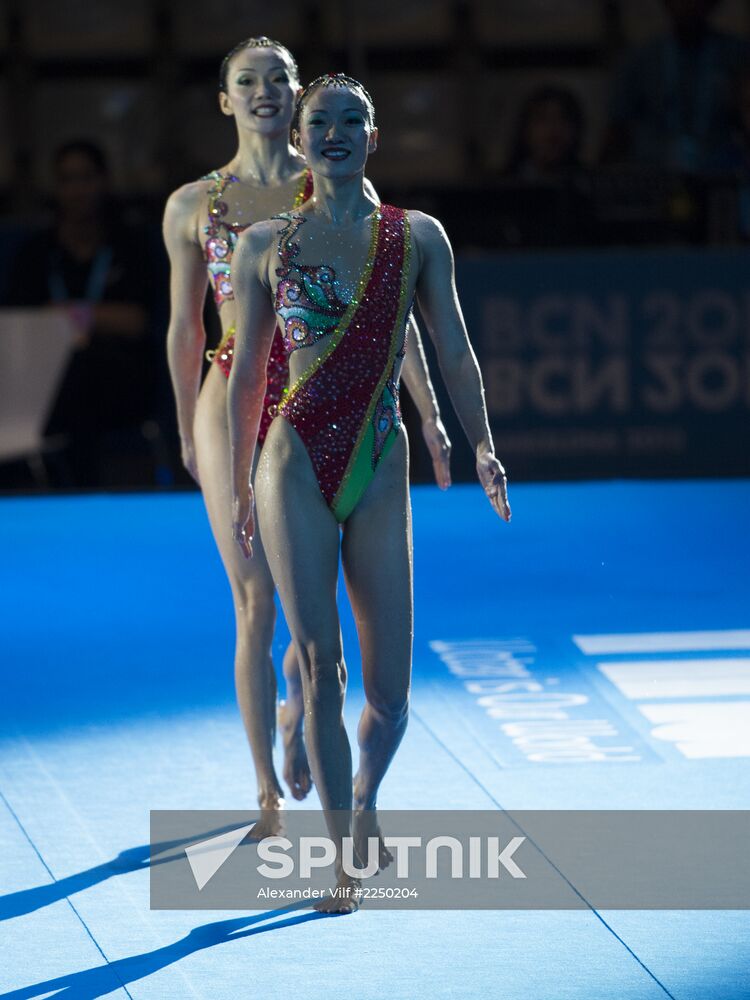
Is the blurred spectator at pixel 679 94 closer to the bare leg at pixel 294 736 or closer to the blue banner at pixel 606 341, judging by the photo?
the blue banner at pixel 606 341

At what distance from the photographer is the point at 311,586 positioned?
13.9ft

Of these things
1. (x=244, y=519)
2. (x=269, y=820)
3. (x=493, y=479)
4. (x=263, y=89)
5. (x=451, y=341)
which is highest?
(x=263, y=89)

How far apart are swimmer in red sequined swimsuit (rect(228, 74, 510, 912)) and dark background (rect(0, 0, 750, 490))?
564cm

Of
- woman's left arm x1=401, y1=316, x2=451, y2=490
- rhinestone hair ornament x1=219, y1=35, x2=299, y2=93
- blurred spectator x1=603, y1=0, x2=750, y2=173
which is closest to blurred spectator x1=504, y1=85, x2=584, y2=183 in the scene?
blurred spectator x1=603, y1=0, x2=750, y2=173

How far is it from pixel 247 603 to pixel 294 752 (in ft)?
1.57

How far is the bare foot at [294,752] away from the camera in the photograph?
16.8ft

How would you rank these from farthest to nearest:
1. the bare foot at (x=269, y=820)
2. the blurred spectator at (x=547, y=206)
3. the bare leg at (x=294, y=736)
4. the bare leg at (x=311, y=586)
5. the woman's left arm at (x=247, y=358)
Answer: the blurred spectator at (x=547, y=206) < the bare leg at (x=294, y=736) < the bare foot at (x=269, y=820) < the woman's left arm at (x=247, y=358) < the bare leg at (x=311, y=586)

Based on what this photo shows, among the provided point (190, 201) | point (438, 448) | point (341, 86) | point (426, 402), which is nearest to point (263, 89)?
point (190, 201)

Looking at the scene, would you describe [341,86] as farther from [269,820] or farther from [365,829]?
[269,820]

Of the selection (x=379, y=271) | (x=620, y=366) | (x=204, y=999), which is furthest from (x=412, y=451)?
(x=204, y=999)

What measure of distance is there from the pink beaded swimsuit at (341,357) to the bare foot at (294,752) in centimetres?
106

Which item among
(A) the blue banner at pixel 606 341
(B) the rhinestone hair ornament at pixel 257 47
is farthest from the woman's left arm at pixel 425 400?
(A) the blue banner at pixel 606 341

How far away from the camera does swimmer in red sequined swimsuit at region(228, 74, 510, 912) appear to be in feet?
14.0

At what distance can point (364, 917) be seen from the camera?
4332 mm
